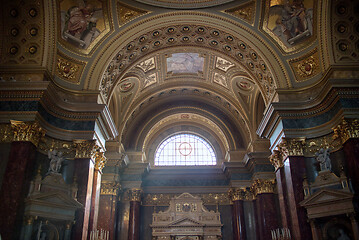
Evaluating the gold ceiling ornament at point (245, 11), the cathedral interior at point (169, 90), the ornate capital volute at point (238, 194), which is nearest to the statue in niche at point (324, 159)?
the cathedral interior at point (169, 90)

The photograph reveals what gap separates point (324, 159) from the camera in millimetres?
11641

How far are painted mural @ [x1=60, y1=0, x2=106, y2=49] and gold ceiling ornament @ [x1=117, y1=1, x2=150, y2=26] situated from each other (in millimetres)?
777

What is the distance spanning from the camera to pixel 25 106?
11.3m

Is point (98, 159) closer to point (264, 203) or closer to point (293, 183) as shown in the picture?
point (293, 183)

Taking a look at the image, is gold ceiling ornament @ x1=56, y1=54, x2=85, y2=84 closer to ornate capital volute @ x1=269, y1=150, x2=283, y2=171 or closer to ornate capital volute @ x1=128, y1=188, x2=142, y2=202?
ornate capital volute @ x1=128, y1=188, x2=142, y2=202

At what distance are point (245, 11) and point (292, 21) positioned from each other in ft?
6.76

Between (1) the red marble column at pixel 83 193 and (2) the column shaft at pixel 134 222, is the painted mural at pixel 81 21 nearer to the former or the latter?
(1) the red marble column at pixel 83 193

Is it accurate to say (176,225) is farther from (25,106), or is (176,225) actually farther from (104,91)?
(25,106)

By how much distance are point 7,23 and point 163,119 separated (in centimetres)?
1184

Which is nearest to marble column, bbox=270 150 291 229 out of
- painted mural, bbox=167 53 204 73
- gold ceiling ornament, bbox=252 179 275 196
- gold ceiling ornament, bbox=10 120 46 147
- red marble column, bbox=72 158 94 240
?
gold ceiling ornament, bbox=252 179 275 196

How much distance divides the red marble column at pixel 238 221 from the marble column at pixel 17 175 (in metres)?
12.2

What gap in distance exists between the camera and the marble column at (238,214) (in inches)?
730

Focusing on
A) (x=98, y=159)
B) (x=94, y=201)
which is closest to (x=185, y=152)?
(x=98, y=159)

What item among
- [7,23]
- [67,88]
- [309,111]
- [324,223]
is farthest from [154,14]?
[324,223]
